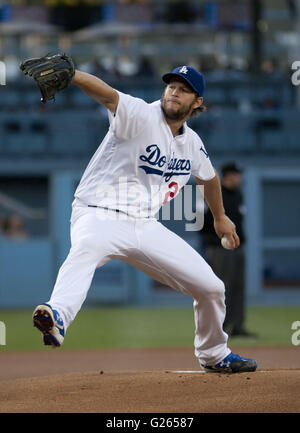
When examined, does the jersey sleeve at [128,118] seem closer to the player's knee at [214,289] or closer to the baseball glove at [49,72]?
the baseball glove at [49,72]

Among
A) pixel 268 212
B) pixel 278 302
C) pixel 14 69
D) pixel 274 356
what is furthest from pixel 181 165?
pixel 14 69

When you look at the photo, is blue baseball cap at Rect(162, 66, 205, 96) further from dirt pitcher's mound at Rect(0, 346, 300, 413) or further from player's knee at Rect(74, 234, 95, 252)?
dirt pitcher's mound at Rect(0, 346, 300, 413)

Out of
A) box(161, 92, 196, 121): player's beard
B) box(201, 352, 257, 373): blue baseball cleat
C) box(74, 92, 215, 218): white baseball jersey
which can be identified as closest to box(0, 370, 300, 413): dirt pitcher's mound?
box(201, 352, 257, 373): blue baseball cleat

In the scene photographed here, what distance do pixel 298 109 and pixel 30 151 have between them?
242 inches

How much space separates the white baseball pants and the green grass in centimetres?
349

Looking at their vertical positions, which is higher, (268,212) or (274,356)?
(268,212)

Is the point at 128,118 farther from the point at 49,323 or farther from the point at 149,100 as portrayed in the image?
the point at 149,100

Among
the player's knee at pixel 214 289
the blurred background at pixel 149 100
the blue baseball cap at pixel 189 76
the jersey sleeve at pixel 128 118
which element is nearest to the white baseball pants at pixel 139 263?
the player's knee at pixel 214 289

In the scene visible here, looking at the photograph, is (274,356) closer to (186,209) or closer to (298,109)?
(186,209)

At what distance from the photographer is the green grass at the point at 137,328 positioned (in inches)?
373

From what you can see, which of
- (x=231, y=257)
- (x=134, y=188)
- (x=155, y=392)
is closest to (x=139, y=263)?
(x=134, y=188)

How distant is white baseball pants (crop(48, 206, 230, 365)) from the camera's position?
189 inches
